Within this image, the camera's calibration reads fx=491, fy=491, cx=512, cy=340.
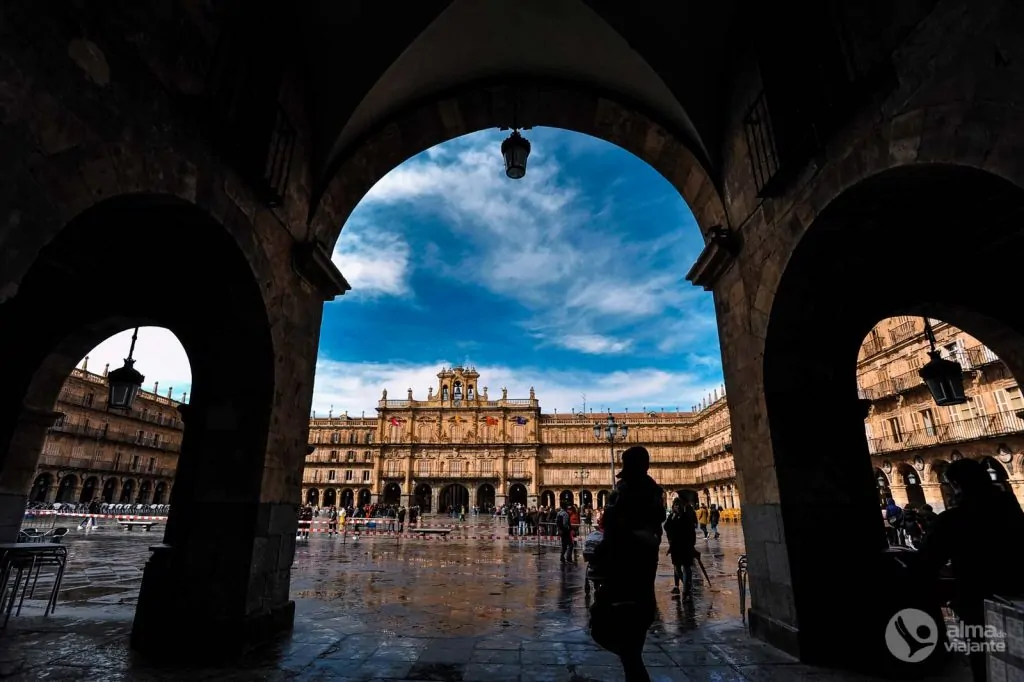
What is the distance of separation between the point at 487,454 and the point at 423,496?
27.2ft

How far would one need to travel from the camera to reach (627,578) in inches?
97.3

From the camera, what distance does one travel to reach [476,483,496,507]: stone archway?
4884 centimetres

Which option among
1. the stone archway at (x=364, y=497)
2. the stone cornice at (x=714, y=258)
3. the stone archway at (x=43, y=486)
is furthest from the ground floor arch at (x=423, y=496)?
the stone cornice at (x=714, y=258)

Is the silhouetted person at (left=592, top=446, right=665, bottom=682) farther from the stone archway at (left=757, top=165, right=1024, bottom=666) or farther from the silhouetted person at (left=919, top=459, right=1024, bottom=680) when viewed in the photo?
the stone archway at (left=757, top=165, right=1024, bottom=666)

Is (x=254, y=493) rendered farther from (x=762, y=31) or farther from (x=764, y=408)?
(x=762, y=31)

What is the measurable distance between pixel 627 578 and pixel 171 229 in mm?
3986

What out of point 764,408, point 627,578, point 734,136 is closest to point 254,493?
point 627,578

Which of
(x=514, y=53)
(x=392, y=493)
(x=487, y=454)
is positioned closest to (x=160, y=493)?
(x=392, y=493)

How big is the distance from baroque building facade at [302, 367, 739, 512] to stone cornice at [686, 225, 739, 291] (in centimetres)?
4360

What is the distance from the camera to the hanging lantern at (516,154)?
5078 millimetres

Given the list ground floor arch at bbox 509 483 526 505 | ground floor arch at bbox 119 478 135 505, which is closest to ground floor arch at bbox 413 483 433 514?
ground floor arch at bbox 509 483 526 505

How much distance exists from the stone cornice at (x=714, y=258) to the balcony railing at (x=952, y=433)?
16.6 meters

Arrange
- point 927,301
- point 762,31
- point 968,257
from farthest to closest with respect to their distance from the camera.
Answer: point 927,301 < point 968,257 < point 762,31

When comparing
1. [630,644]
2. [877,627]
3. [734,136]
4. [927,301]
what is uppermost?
[734,136]
